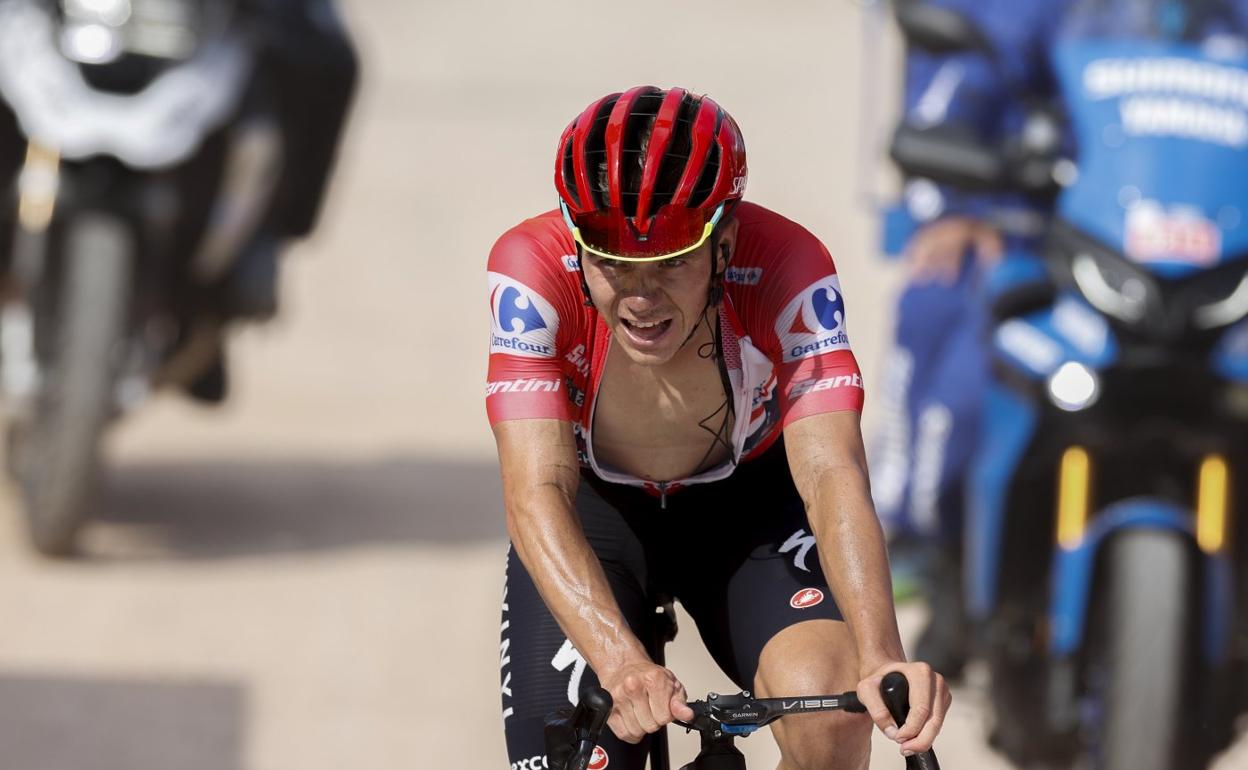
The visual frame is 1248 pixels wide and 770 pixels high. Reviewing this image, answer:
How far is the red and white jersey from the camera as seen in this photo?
372cm

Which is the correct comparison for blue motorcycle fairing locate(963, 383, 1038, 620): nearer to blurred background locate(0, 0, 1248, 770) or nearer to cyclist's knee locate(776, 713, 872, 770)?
blurred background locate(0, 0, 1248, 770)

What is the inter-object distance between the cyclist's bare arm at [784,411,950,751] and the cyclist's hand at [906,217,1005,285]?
9.33 ft

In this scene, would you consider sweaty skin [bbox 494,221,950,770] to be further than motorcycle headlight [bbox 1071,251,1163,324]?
No

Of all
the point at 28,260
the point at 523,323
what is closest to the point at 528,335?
the point at 523,323

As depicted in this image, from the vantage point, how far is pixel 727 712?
321 cm

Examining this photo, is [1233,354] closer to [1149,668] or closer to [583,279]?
[1149,668]

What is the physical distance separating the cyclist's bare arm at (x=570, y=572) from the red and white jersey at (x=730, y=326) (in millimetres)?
60

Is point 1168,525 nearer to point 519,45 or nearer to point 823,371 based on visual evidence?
point 823,371

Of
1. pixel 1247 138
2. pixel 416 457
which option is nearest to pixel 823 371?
pixel 1247 138

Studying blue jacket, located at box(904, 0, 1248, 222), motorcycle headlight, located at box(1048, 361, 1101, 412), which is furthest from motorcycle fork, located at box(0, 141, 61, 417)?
motorcycle headlight, located at box(1048, 361, 1101, 412)

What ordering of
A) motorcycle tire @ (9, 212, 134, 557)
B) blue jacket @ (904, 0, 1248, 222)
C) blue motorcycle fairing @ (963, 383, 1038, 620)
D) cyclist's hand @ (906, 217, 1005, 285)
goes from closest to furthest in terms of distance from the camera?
blue motorcycle fairing @ (963, 383, 1038, 620) → blue jacket @ (904, 0, 1248, 222) → cyclist's hand @ (906, 217, 1005, 285) → motorcycle tire @ (9, 212, 134, 557)

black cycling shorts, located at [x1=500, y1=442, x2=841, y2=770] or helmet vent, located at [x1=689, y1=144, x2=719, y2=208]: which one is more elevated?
helmet vent, located at [x1=689, y1=144, x2=719, y2=208]

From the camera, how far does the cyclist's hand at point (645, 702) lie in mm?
3186

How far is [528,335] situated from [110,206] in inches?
183
